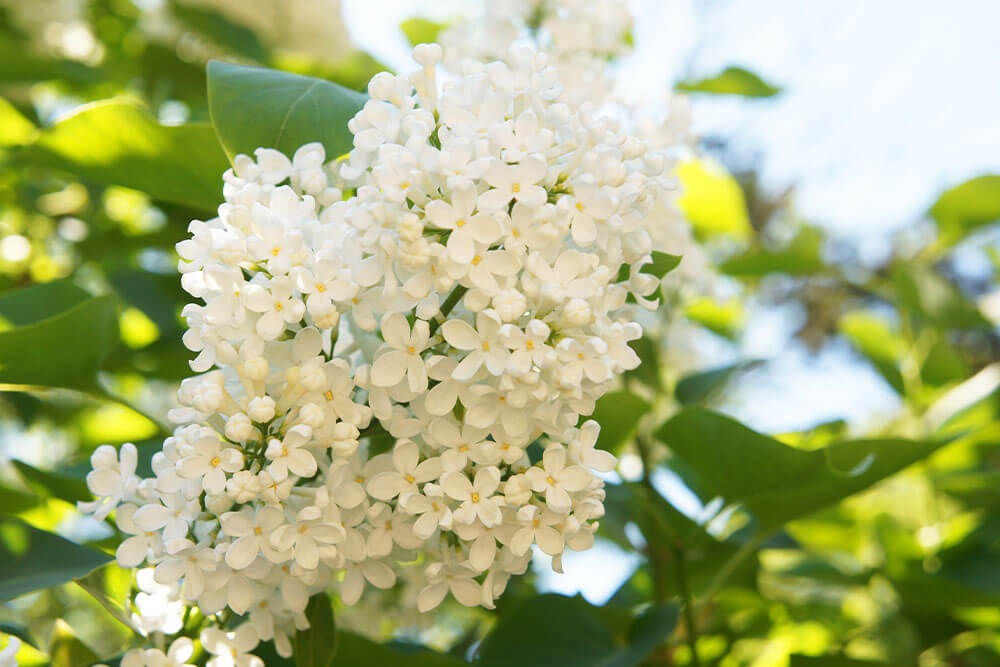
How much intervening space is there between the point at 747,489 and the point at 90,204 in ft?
2.90

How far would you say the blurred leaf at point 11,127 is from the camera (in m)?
0.98

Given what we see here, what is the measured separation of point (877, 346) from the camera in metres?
1.09

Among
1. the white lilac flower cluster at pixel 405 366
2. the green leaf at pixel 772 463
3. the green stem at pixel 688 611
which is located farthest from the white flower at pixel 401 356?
the green stem at pixel 688 611

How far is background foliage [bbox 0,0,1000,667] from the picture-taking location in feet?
1.81

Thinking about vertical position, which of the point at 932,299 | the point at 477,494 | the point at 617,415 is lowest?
the point at 932,299

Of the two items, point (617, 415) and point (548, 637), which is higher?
point (617, 415)

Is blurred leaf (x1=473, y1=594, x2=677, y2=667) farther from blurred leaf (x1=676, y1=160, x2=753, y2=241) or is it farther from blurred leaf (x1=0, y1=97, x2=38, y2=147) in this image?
blurred leaf (x1=0, y1=97, x2=38, y2=147)

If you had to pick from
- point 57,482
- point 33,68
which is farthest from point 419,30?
point 57,482

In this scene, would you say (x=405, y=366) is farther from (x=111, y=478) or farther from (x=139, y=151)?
(x=139, y=151)

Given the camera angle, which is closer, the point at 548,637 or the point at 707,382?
the point at 548,637

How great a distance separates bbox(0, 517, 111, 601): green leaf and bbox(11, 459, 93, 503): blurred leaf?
5 centimetres

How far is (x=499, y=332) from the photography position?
38 centimetres

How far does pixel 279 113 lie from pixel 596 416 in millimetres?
312

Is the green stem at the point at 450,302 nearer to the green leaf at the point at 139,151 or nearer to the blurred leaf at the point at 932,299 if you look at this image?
the green leaf at the point at 139,151
